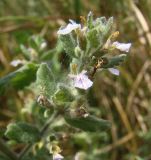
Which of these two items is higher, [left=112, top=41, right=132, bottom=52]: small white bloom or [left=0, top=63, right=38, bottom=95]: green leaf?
[left=112, top=41, right=132, bottom=52]: small white bloom

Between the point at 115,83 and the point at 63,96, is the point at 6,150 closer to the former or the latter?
the point at 63,96

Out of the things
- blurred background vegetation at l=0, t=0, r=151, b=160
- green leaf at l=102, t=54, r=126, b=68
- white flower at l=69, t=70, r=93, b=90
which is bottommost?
blurred background vegetation at l=0, t=0, r=151, b=160

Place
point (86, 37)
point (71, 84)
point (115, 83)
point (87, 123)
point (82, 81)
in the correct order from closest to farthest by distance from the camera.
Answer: point (82, 81) → point (86, 37) → point (71, 84) → point (87, 123) → point (115, 83)

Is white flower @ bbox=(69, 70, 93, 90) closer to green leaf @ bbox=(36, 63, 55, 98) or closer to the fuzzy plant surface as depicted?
the fuzzy plant surface

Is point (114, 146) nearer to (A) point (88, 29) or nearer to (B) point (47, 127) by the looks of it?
(B) point (47, 127)

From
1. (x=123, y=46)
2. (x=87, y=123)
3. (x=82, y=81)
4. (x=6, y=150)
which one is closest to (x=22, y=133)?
(x=6, y=150)

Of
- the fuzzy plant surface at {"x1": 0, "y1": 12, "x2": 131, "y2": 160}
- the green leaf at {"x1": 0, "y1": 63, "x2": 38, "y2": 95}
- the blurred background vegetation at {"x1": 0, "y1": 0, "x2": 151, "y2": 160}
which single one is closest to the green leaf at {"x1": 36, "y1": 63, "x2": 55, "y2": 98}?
the fuzzy plant surface at {"x1": 0, "y1": 12, "x2": 131, "y2": 160}
